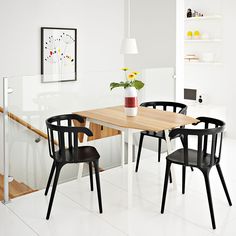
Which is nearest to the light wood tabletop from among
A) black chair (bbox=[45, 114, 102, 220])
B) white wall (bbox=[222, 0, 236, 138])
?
black chair (bbox=[45, 114, 102, 220])

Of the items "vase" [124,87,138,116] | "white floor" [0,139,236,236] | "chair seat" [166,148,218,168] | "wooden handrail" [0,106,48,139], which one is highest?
"vase" [124,87,138,116]

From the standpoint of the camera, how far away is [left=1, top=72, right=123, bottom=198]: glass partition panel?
3.35m

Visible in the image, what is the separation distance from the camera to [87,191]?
11.4 feet

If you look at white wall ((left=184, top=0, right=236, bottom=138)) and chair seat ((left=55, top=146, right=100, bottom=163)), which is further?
white wall ((left=184, top=0, right=236, bottom=138))

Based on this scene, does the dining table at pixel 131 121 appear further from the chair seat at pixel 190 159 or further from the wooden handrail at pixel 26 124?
the wooden handrail at pixel 26 124

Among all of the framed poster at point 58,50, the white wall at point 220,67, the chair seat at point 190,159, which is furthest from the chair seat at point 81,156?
the white wall at point 220,67

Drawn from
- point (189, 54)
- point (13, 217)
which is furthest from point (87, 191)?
point (189, 54)

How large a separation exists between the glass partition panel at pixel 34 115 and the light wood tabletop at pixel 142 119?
21cm

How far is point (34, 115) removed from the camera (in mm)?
3469

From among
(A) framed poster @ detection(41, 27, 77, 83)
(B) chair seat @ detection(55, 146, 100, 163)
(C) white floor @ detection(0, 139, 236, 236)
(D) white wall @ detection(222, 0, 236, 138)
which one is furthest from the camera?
(D) white wall @ detection(222, 0, 236, 138)

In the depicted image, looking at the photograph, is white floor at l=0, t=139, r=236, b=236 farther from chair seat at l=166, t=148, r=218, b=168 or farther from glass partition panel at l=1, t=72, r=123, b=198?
chair seat at l=166, t=148, r=218, b=168

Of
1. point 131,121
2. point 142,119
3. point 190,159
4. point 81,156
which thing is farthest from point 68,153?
point 190,159

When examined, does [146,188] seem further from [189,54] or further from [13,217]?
[189,54]

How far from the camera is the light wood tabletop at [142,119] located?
3.02 m
